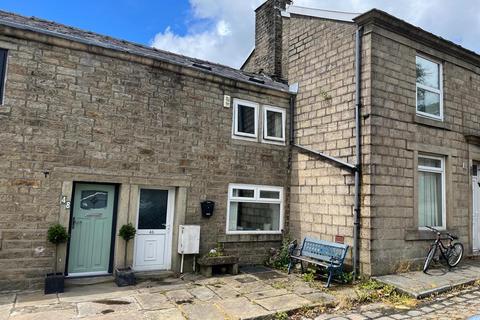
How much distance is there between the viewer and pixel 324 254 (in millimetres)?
8031

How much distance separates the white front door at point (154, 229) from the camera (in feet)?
26.9

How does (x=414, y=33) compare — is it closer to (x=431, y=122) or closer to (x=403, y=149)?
(x=431, y=122)

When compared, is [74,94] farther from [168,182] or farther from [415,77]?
[415,77]

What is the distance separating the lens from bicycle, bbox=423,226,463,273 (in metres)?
8.16

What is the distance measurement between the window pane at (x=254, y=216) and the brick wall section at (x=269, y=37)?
4885 mm

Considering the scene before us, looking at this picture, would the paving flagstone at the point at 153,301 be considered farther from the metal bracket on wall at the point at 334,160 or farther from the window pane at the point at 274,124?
the window pane at the point at 274,124

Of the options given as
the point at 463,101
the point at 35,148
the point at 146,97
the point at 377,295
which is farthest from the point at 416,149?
the point at 35,148

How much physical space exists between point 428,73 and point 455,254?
444 centimetres

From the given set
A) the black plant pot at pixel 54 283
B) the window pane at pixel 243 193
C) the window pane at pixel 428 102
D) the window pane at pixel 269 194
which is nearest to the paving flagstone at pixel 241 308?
the black plant pot at pixel 54 283

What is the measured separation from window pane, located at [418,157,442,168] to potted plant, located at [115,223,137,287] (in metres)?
6.88

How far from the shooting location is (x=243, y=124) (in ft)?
31.2

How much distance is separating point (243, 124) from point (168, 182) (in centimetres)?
253

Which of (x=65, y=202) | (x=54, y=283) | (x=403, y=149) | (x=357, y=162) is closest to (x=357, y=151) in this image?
(x=357, y=162)

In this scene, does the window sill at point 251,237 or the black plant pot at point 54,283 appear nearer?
the black plant pot at point 54,283
